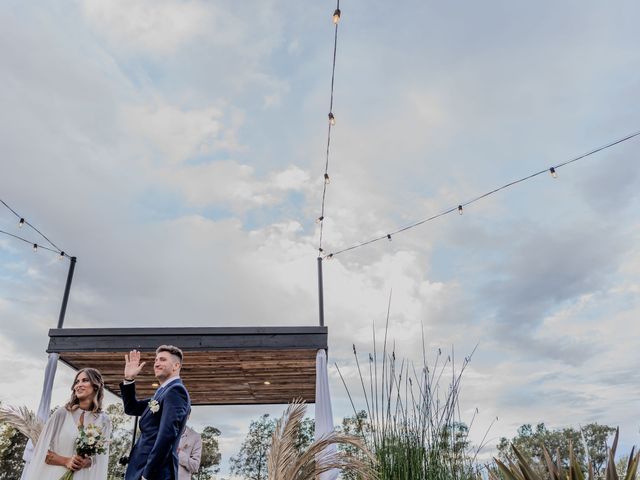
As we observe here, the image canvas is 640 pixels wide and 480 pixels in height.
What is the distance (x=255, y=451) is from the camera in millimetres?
16500

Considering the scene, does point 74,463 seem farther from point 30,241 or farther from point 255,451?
point 255,451

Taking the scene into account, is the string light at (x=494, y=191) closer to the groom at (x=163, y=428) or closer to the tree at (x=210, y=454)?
the groom at (x=163, y=428)

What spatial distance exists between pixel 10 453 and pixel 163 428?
64.4 ft

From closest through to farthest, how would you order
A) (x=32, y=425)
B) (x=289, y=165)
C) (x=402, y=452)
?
(x=402, y=452) < (x=32, y=425) < (x=289, y=165)

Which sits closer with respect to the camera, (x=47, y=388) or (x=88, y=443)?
(x=88, y=443)

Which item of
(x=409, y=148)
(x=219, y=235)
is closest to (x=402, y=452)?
(x=409, y=148)

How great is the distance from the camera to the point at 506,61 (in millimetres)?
7266

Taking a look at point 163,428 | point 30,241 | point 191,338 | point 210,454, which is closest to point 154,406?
point 163,428

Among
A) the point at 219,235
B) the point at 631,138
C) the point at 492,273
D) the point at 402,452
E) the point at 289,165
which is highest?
the point at 289,165

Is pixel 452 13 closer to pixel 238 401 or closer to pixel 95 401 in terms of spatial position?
pixel 95 401

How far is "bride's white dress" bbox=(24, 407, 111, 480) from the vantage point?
2.79 metres

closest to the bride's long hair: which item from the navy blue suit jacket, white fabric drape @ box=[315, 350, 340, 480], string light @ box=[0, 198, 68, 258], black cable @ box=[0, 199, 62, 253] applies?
the navy blue suit jacket

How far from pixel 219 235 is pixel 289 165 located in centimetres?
259

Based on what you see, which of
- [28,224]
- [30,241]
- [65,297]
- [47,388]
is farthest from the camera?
A: [30,241]
